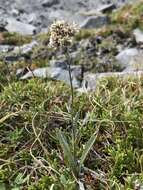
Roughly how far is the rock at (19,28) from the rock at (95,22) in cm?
184

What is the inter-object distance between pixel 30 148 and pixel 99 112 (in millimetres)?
1147

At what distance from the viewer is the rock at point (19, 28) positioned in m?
16.1

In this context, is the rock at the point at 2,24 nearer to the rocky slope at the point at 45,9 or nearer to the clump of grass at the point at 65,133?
the rocky slope at the point at 45,9

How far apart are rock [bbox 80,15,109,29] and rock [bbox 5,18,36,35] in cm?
184

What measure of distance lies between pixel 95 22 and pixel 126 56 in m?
6.54

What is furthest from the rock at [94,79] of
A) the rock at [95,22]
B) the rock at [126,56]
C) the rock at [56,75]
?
the rock at [95,22]

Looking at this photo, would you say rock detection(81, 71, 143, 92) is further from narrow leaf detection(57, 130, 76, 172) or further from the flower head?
the flower head

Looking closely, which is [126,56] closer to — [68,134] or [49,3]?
[68,134]

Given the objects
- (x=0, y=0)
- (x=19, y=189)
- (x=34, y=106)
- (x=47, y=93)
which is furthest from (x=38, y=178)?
(x=0, y=0)

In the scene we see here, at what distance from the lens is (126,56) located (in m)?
10.5

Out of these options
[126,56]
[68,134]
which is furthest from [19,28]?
[68,134]

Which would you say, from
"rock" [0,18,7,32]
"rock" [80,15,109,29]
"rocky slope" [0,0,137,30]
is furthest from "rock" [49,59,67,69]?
"rocky slope" [0,0,137,30]

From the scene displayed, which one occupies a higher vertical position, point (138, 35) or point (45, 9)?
point (45, 9)

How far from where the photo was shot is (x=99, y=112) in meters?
5.62
